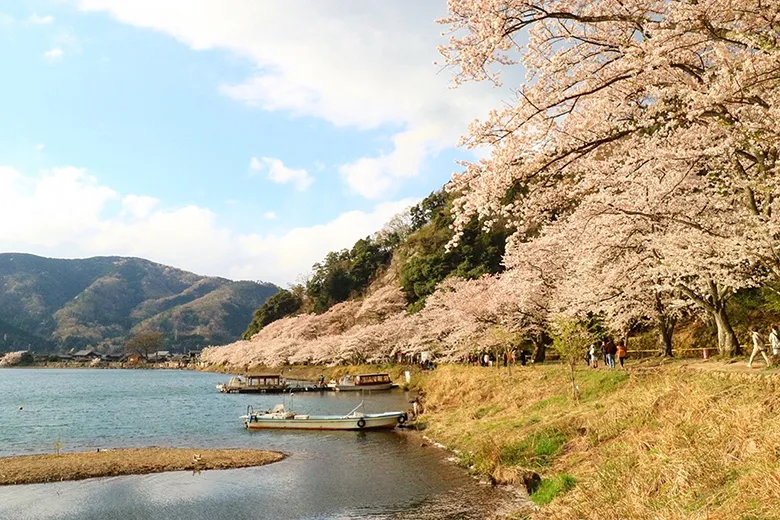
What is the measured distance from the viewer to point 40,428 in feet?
99.2

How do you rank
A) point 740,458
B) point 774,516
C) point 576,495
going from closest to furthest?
point 774,516 → point 740,458 → point 576,495

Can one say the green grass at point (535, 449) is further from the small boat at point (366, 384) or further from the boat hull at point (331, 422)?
the small boat at point (366, 384)

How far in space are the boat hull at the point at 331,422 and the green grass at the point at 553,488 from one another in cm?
1475

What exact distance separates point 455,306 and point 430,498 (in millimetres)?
33879

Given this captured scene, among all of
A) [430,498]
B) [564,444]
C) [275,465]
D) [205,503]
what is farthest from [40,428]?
[564,444]

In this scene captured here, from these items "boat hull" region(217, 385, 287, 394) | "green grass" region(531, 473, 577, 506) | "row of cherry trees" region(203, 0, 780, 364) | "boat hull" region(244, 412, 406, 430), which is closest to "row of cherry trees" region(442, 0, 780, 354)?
"row of cherry trees" region(203, 0, 780, 364)

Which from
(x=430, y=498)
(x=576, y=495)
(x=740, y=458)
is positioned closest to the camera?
(x=740, y=458)

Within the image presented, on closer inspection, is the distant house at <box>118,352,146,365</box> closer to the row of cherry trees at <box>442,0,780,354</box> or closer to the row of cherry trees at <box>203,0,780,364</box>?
the row of cherry trees at <box>203,0,780,364</box>

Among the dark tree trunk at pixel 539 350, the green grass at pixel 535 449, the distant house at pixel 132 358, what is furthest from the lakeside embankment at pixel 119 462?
the distant house at pixel 132 358

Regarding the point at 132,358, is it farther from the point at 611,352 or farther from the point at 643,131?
the point at 643,131

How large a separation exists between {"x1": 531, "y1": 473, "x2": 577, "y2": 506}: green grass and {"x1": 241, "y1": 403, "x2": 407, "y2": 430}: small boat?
48.5 feet

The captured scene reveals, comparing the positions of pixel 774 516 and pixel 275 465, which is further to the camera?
pixel 275 465

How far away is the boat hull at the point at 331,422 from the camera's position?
86.8 ft

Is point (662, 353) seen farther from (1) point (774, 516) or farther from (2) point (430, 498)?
(1) point (774, 516)
